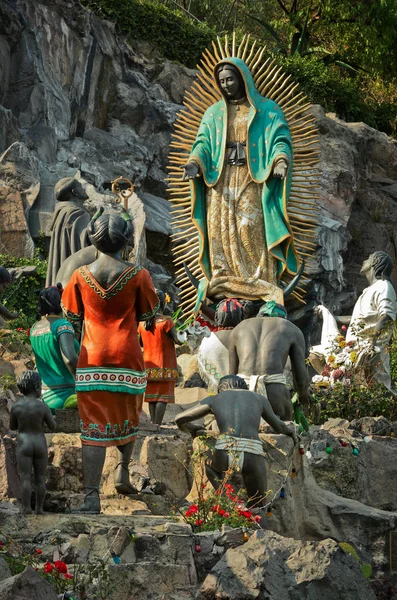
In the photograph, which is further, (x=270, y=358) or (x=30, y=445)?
(x=270, y=358)

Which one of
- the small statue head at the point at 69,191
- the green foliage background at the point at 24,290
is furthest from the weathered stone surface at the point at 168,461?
the green foliage background at the point at 24,290

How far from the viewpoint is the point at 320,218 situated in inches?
835

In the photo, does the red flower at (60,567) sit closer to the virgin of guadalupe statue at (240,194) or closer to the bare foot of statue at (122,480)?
the bare foot of statue at (122,480)

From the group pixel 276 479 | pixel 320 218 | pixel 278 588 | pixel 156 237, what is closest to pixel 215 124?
pixel 156 237

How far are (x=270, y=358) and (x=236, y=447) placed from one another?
172cm

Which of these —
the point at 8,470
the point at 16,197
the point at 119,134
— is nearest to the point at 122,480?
the point at 8,470

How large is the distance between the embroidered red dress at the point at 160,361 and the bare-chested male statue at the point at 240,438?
7.64 ft

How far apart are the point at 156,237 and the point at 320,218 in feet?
9.75

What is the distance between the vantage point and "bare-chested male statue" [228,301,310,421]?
33.1 feet

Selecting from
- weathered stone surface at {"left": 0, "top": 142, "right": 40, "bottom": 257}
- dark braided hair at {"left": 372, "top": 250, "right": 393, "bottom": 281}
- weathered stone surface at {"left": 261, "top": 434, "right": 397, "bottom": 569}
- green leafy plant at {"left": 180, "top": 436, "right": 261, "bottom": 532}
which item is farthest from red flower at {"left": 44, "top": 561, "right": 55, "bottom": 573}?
weathered stone surface at {"left": 0, "top": 142, "right": 40, "bottom": 257}

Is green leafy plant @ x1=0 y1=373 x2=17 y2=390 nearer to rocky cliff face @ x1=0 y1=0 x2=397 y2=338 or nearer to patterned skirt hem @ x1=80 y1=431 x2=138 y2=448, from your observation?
patterned skirt hem @ x1=80 y1=431 x2=138 y2=448

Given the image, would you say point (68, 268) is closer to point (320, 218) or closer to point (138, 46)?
point (320, 218)

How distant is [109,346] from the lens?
8258 millimetres

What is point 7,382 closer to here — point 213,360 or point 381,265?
point 213,360
